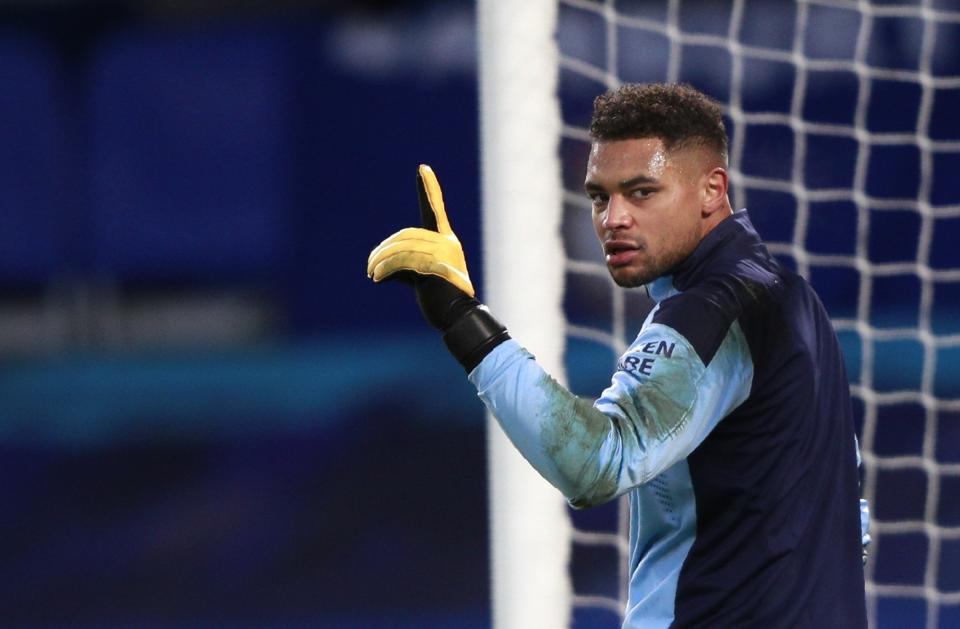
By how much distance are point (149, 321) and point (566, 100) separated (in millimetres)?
2449

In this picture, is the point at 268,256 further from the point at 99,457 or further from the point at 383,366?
the point at 99,457

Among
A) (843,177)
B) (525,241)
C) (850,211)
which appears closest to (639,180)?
(525,241)

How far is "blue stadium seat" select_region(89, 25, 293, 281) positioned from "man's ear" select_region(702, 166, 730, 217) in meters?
5.72

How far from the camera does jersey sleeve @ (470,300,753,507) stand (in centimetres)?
134

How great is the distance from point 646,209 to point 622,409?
10.5 inches

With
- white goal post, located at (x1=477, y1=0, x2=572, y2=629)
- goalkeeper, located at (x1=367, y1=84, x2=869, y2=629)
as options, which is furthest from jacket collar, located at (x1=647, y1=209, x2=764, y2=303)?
white goal post, located at (x1=477, y1=0, x2=572, y2=629)

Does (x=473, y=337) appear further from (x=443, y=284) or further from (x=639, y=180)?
(x=639, y=180)

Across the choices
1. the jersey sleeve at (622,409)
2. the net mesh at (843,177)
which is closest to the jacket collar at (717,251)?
the jersey sleeve at (622,409)

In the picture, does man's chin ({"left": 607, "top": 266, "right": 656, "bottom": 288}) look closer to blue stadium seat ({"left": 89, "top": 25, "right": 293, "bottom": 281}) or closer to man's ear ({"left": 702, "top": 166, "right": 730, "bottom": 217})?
man's ear ({"left": 702, "top": 166, "right": 730, "bottom": 217})

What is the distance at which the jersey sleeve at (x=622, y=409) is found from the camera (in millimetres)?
1340

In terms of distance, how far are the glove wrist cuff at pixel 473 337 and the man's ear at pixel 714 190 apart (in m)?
0.29

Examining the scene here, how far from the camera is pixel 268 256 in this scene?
719 centimetres

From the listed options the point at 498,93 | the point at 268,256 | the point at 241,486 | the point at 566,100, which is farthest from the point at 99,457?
the point at 498,93

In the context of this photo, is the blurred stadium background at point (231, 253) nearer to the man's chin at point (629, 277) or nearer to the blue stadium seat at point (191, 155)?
the blue stadium seat at point (191, 155)
